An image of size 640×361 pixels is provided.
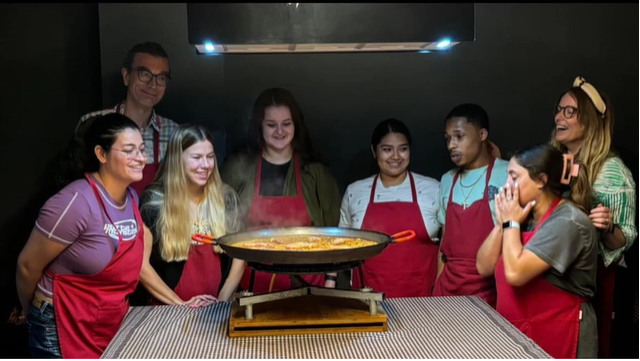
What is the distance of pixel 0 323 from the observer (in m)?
3.35

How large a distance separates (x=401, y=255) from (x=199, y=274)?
1.19m

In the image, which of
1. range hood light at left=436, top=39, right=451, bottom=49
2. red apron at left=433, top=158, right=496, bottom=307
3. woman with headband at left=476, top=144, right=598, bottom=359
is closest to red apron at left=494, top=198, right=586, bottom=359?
woman with headband at left=476, top=144, right=598, bottom=359

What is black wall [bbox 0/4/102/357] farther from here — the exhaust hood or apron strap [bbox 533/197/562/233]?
apron strap [bbox 533/197/562/233]

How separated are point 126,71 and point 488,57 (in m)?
2.23

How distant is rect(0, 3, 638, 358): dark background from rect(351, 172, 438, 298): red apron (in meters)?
0.50

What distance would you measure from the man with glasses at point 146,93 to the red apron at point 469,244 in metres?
1.72

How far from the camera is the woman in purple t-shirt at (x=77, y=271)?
2838 mm

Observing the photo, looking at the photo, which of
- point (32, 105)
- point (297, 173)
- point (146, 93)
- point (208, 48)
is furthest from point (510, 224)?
point (32, 105)

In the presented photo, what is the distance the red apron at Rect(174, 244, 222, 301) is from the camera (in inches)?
135

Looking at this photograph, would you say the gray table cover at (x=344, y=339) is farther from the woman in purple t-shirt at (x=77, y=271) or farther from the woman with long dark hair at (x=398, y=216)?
the woman with long dark hair at (x=398, y=216)

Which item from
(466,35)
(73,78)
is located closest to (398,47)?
(466,35)

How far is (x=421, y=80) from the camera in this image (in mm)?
4180

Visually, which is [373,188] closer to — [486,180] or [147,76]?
[486,180]

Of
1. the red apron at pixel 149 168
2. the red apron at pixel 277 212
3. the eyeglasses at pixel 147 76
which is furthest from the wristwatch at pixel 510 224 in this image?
the eyeglasses at pixel 147 76
